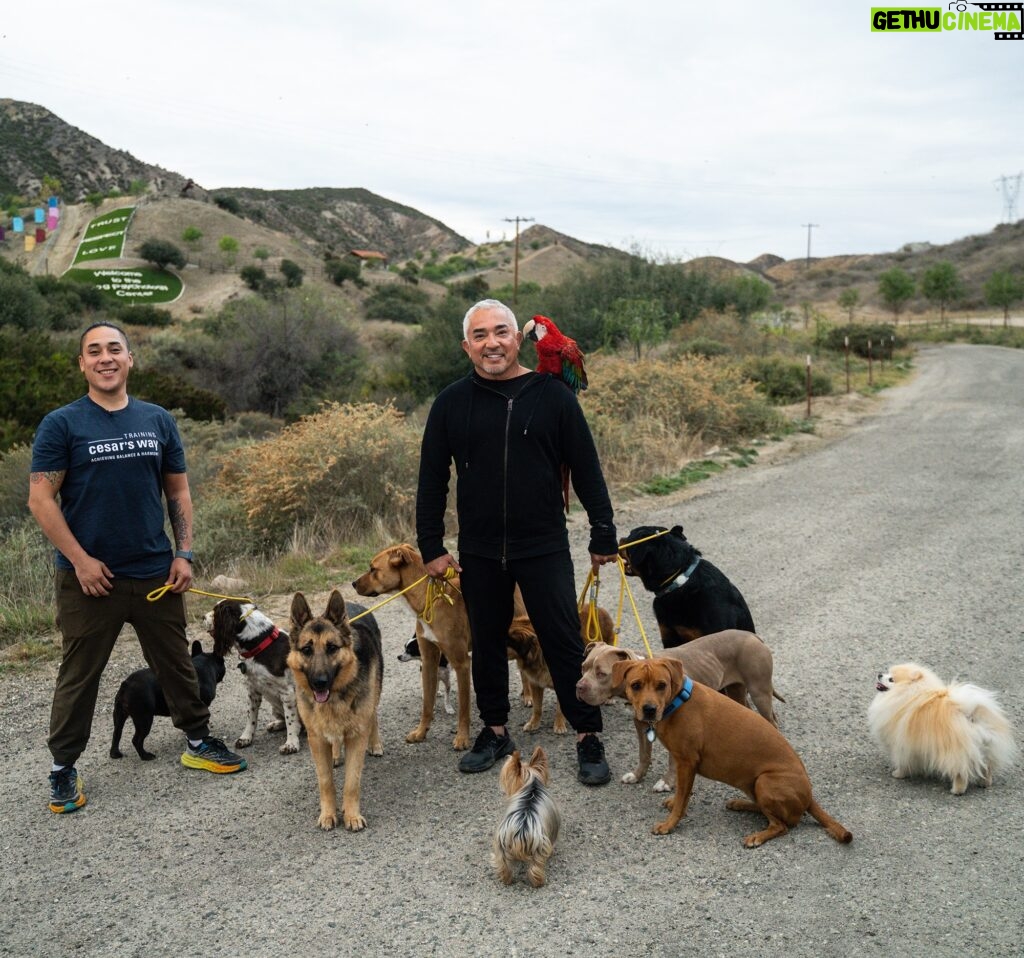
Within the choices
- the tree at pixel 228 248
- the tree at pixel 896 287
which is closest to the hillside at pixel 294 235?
the tree at pixel 228 248

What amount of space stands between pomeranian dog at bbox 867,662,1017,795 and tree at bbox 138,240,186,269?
6880 centimetres

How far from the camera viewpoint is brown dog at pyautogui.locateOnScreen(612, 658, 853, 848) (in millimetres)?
4031

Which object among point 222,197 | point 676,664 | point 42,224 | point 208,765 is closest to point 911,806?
point 676,664

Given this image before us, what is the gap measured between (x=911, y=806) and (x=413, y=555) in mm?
2849

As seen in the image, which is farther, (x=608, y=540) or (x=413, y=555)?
(x=413, y=555)

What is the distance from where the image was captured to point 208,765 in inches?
197

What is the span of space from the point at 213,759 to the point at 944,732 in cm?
372

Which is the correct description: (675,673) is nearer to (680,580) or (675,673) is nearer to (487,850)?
(487,850)

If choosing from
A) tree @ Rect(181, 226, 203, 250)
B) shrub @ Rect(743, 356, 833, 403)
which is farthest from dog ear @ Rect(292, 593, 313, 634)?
tree @ Rect(181, 226, 203, 250)

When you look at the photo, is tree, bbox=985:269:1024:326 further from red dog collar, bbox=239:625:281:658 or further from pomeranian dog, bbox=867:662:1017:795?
red dog collar, bbox=239:625:281:658

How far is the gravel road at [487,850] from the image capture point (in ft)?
11.4

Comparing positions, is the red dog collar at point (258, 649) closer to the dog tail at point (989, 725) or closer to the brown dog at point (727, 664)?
the brown dog at point (727, 664)

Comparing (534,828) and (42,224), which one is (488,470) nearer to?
(534,828)

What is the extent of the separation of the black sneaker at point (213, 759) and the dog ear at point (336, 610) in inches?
48.0
